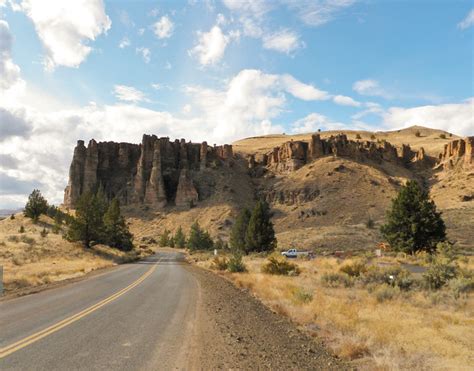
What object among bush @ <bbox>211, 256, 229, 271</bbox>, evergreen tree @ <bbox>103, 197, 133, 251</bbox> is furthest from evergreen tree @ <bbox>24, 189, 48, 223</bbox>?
bush @ <bbox>211, 256, 229, 271</bbox>

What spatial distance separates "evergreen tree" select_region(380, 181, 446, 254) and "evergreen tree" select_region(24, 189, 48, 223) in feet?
194

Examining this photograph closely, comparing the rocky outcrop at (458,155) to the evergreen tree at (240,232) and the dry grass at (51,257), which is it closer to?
the evergreen tree at (240,232)

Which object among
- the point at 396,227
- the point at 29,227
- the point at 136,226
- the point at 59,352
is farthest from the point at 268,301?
the point at 136,226

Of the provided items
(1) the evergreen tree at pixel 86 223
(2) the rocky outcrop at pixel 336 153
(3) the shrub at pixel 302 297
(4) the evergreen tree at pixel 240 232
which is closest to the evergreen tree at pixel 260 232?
(4) the evergreen tree at pixel 240 232

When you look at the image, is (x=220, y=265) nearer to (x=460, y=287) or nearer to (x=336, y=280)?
(x=336, y=280)

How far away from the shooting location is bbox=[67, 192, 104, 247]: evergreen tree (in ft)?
164

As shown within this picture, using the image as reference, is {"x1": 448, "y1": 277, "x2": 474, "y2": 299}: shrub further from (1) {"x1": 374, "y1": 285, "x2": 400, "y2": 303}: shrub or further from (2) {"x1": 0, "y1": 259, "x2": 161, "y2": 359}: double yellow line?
(2) {"x1": 0, "y1": 259, "x2": 161, "y2": 359}: double yellow line

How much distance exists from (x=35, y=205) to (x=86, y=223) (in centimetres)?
2717

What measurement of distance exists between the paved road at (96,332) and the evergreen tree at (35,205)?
203ft

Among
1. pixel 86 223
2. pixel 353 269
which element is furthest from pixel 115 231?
pixel 353 269

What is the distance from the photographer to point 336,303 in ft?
43.4

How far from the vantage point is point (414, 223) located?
3791 cm

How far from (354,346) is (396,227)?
34.3 meters

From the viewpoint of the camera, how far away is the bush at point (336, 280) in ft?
64.5
